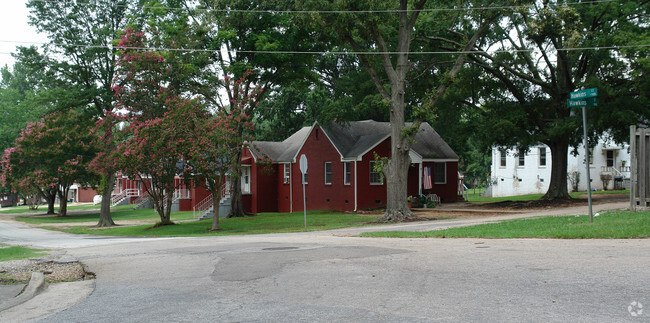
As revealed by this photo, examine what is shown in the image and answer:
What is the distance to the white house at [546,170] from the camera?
49.5 m

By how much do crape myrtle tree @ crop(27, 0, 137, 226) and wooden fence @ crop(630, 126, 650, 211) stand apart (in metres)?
29.3

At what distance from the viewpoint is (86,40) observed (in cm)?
3788

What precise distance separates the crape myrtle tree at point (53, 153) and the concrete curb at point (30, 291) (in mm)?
43136

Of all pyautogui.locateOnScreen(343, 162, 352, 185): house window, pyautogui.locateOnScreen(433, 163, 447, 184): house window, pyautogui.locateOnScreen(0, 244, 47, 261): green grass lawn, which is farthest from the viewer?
pyautogui.locateOnScreen(433, 163, 447, 184): house window

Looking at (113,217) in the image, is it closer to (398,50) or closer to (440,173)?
(440,173)

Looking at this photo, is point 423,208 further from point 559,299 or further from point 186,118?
point 559,299

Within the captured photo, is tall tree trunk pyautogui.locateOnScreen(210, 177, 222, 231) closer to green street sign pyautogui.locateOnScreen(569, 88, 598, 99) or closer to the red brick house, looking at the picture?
the red brick house

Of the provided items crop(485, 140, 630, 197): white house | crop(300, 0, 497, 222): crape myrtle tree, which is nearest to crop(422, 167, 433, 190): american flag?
crop(300, 0, 497, 222): crape myrtle tree

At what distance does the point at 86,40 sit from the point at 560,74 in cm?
2994

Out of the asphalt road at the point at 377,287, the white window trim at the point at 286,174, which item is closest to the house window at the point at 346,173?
the white window trim at the point at 286,174

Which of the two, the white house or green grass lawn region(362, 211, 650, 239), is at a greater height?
the white house

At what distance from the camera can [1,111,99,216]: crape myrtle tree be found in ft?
169

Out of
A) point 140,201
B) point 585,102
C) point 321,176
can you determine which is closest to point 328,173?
point 321,176

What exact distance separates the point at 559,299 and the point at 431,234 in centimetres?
1009
